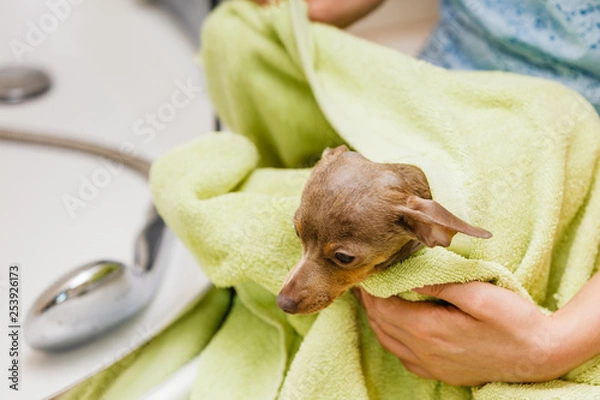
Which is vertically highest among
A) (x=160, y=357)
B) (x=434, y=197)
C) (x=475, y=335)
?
(x=434, y=197)

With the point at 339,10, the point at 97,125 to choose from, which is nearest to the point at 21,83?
the point at 97,125

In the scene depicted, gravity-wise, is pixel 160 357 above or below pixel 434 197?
below

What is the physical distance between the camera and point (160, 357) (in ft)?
2.01

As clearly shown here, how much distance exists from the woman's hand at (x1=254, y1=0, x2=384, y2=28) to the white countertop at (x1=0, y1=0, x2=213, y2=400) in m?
0.25

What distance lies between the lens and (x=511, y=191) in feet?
1.77

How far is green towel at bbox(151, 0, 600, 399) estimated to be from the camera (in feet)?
1.70

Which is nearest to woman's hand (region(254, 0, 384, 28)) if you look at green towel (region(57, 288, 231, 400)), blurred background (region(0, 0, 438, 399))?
blurred background (region(0, 0, 438, 399))

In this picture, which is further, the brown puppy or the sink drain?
the sink drain

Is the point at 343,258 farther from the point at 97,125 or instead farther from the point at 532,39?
the point at 97,125

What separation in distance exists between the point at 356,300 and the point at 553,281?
188 mm

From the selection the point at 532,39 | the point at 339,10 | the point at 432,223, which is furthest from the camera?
the point at 339,10

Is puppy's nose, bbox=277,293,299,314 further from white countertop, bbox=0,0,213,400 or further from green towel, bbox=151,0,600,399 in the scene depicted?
white countertop, bbox=0,0,213,400

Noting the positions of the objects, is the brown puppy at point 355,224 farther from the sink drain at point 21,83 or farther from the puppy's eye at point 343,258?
the sink drain at point 21,83

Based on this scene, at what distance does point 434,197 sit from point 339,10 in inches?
16.2
